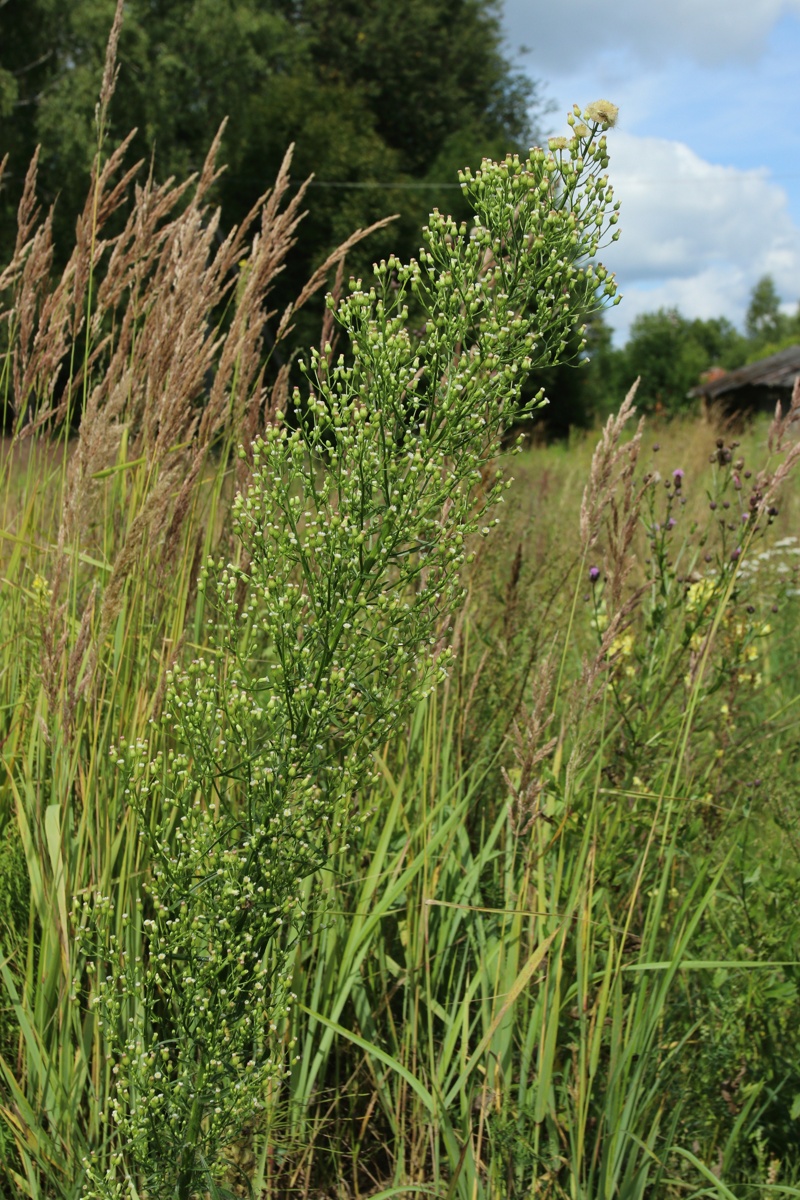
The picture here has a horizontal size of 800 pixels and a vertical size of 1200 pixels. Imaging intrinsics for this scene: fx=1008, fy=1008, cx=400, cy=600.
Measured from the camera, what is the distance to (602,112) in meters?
1.53

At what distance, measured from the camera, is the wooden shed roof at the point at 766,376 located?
28000 mm

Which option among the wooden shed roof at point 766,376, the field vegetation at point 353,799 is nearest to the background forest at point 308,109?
the wooden shed roof at point 766,376

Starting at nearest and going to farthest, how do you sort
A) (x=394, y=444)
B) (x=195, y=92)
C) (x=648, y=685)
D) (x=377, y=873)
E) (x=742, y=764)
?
(x=394, y=444), (x=377, y=873), (x=648, y=685), (x=742, y=764), (x=195, y=92)

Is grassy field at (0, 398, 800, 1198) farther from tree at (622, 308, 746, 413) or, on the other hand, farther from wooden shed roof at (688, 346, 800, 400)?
tree at (622, 308, 746, 413)

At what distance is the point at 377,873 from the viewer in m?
2.27

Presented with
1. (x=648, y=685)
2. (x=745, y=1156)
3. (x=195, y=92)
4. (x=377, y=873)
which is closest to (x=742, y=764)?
(x=648, y=685)

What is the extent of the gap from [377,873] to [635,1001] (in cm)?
61

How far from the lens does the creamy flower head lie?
5.01ft

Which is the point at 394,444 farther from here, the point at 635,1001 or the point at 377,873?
the point at 635,1001

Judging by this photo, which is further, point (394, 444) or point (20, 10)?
point (20, 10)

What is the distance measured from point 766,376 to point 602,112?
2953 cm

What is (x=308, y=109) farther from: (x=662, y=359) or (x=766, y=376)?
(x=662, y=359)

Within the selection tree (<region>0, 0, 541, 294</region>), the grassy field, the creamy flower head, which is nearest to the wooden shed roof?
tree (<region>0, 0, 541, 294</region>)

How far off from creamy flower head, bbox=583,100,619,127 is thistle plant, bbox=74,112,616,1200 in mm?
10
